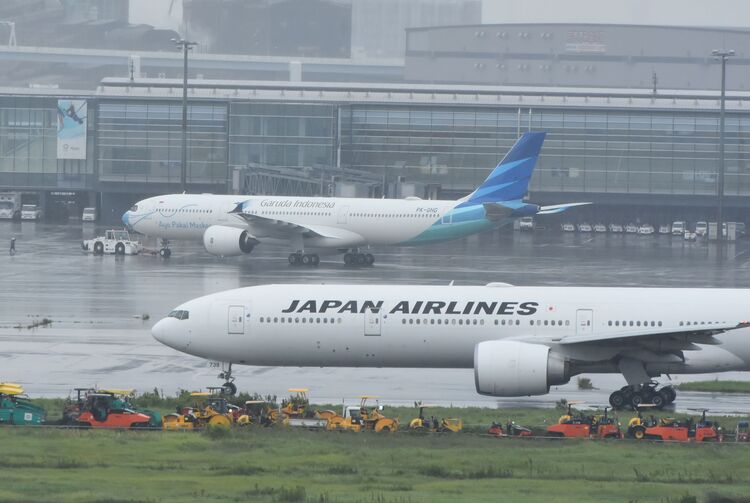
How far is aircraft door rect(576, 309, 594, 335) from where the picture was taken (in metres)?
39.0

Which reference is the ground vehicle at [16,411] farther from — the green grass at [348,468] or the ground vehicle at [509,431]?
the ground vehicle at [509,431]

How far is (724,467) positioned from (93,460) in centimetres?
1395

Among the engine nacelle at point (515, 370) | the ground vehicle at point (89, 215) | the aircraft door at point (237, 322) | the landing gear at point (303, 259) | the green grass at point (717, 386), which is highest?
the ground vehicle at point (89, 215)

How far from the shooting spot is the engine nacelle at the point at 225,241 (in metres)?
81.2

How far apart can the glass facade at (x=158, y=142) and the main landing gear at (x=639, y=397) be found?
291ft

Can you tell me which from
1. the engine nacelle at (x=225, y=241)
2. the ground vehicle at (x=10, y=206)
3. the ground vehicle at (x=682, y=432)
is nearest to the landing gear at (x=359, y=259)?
the engine nacelle at (x=225, y=241)

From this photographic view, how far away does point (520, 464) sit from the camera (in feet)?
96.5

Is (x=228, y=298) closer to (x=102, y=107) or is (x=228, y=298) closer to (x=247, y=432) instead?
(x=247, y=432)

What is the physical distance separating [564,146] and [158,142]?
124 feet

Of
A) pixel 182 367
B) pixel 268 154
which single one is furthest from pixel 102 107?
pixel 182 367

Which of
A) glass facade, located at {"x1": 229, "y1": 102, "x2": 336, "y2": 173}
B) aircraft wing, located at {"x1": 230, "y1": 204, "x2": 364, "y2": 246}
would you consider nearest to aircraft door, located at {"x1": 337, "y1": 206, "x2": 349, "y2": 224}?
aircraft wing, located at {"x1": 230, "y1": 204, "x2": 364, "y2": 246}

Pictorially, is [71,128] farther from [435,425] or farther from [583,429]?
[583,429]

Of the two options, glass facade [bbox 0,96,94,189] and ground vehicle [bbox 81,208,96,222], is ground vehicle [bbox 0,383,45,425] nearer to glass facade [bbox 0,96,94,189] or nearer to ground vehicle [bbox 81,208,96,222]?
ground vehicle [bbox 81,208,96,222]

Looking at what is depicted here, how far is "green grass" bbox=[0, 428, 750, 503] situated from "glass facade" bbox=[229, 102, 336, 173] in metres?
92.5
